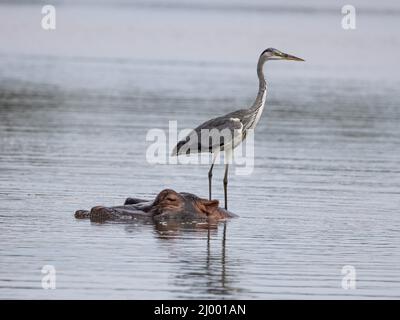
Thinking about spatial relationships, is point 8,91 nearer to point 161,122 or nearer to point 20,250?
point 161,122

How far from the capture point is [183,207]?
1720 cm

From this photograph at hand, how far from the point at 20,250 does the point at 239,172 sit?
25.8 feet

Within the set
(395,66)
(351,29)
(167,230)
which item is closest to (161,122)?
(167,230)

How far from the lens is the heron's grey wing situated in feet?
60.8

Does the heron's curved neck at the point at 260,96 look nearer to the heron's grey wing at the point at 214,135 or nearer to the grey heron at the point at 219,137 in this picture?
the grey heron at the point at 219,137

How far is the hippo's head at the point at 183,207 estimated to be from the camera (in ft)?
55.9

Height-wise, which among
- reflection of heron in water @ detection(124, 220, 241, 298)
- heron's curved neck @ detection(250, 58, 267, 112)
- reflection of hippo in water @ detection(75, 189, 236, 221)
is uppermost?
heron's curved neck @ detection(250, 58, 267, 112)

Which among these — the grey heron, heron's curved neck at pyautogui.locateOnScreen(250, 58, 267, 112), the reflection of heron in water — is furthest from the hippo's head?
heron's curved neck at pyautogui.locateOnScreen(250, 58, 267, 112)

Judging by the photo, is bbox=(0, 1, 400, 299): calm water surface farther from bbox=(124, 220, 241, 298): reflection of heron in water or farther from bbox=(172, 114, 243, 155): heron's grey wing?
bbox=(172, 114, 243, 155): heron's grey wing

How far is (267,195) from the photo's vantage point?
63.9 feet

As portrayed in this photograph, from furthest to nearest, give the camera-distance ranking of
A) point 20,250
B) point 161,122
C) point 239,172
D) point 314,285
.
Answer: point 161,122 < point 239,172 < point 20,250 < point 314,285

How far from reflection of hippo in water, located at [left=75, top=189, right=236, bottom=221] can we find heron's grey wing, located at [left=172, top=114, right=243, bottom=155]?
145cm
